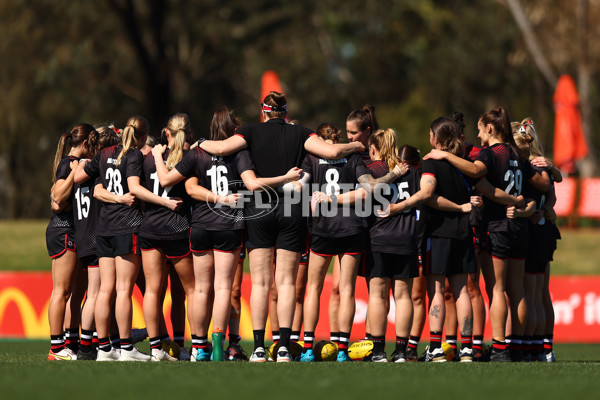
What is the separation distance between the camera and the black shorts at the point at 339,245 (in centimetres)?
873

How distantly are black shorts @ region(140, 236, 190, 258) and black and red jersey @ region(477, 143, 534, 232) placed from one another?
112 inches

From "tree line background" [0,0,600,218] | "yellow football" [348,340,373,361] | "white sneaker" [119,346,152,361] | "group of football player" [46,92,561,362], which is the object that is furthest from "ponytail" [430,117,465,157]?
"tree line background" [0,0,600,218]

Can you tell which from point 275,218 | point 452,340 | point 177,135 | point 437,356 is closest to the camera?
point 275,218

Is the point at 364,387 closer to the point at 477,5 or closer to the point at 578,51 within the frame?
the point at 578,51

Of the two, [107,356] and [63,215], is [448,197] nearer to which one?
[107,356]

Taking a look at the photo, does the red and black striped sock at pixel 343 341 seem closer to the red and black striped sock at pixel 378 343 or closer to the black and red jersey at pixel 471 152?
the red and black striped sock at pixel 378 343

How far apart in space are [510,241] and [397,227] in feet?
3.85

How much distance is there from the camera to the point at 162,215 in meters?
8.73

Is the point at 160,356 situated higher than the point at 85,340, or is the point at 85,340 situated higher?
the point at 85,340

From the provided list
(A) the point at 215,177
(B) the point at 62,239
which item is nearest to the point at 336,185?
(A) the point at 215,177

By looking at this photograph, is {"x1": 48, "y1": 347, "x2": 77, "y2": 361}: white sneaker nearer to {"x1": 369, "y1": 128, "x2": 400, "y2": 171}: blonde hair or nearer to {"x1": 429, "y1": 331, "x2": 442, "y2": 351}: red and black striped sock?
{"x1": 429, "y1": 331, "x2": 442, "y2": 351}: red and black striped sock

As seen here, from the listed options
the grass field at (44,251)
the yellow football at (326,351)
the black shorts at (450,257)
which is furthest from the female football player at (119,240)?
the grass field at (44,251)

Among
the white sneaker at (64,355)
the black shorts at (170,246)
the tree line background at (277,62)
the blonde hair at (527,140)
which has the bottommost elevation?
the white sneaker at (64,355)

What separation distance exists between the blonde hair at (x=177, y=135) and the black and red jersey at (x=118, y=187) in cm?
29
